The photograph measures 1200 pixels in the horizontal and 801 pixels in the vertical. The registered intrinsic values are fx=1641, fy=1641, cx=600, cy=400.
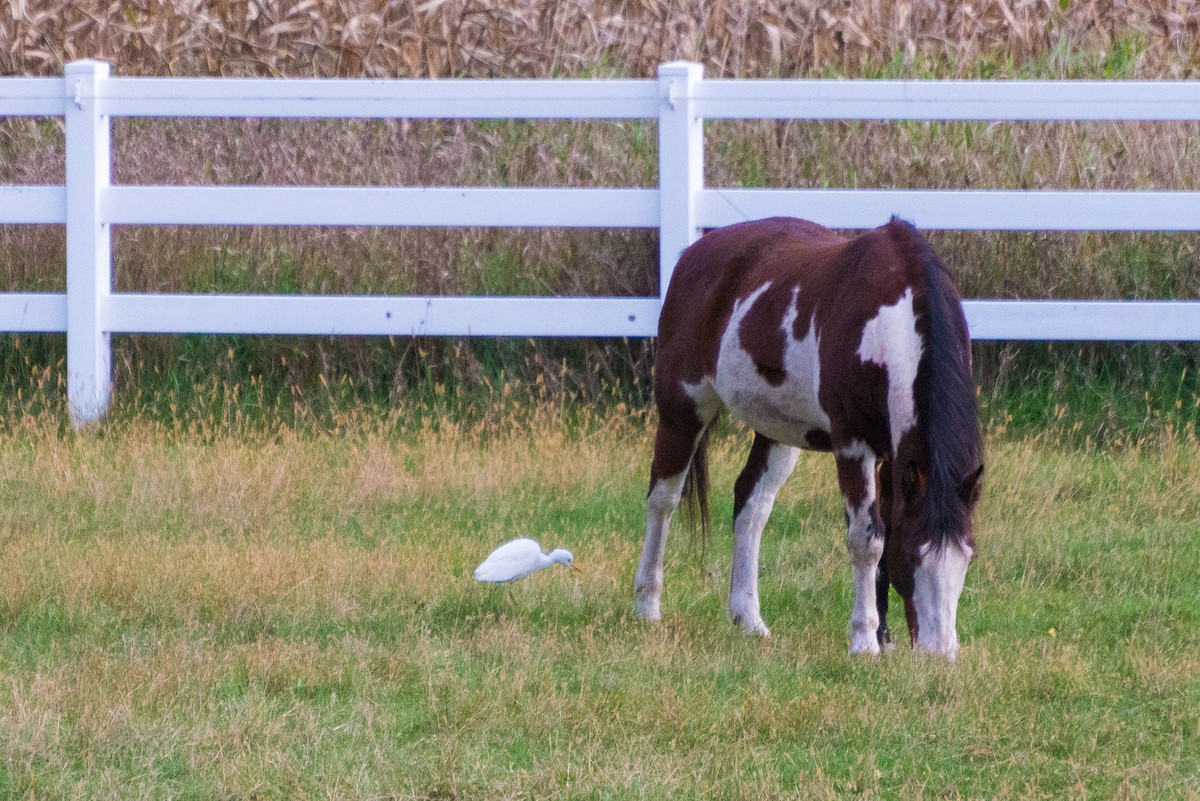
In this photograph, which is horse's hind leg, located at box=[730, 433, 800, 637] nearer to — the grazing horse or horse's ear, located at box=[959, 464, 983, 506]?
the grazing horse

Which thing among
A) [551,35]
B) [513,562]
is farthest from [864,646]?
[551,35]

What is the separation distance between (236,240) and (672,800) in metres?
6.38

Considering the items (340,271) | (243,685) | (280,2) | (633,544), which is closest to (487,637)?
(243,685)

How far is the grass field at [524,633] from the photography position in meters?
4.06

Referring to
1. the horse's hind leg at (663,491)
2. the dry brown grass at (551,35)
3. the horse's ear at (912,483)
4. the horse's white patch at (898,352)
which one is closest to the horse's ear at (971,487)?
the horse's ear at (912,483)

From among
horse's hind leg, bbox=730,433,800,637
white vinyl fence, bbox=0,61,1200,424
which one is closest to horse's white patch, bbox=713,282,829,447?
horse's hind leg, bbox=730,433,800,637

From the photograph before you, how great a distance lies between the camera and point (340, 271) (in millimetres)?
9336

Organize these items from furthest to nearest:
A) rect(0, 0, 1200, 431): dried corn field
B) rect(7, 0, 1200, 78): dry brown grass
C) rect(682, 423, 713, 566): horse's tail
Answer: rect(7, 0, 1200, 78): dry brown grass
rect(0, 0, 1200, 431): dried corn field
rect(682, 423, 713, 566): horse's tail

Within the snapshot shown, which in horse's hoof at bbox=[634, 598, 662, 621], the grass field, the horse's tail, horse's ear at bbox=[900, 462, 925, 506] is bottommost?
horse's hoof at bbox=[634, 598, 662, 621]

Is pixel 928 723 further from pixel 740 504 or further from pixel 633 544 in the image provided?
pixel 633 544

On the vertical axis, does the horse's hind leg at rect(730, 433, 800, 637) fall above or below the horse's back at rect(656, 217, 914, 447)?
below

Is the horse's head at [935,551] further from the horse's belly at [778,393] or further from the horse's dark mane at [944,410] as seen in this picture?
the horse's belly at [778,393]

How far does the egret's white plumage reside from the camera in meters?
5.42

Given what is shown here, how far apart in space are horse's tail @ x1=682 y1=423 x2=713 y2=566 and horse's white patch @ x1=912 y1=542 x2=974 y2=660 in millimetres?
1505
